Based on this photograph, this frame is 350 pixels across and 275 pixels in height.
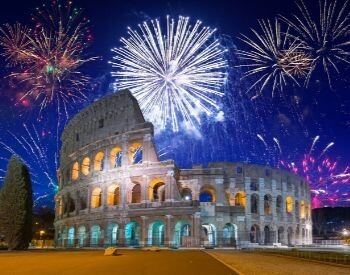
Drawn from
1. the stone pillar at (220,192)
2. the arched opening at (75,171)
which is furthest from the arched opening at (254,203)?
the arched opening at (75,171)

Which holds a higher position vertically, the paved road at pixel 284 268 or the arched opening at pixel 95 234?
the arched opening at pixel 95 234

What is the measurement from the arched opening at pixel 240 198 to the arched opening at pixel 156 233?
1233 cm

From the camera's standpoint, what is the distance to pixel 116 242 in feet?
163

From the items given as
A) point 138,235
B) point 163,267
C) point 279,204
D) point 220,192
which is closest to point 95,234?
point 138,235

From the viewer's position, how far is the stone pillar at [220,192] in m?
51.0

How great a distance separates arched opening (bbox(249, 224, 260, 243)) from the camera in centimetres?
5543

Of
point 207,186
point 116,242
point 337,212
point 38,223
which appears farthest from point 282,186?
point 337,212

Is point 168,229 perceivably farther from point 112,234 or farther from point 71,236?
point 71,236

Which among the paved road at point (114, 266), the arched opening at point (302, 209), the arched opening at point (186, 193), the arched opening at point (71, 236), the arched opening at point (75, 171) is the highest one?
the arched opening at point (75, 171)

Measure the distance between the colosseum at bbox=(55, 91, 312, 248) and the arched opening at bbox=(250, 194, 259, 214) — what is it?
0.15m

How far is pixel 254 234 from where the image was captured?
56562mm

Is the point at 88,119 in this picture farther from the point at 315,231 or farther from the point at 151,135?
the point at 315,231

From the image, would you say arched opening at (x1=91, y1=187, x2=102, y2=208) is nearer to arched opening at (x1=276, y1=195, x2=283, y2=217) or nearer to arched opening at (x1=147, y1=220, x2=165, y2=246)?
arched opening at (x1=147, y1=220, x2=165, y2=246)

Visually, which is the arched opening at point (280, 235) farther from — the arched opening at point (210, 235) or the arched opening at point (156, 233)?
the arched opening at point (156, 233)
